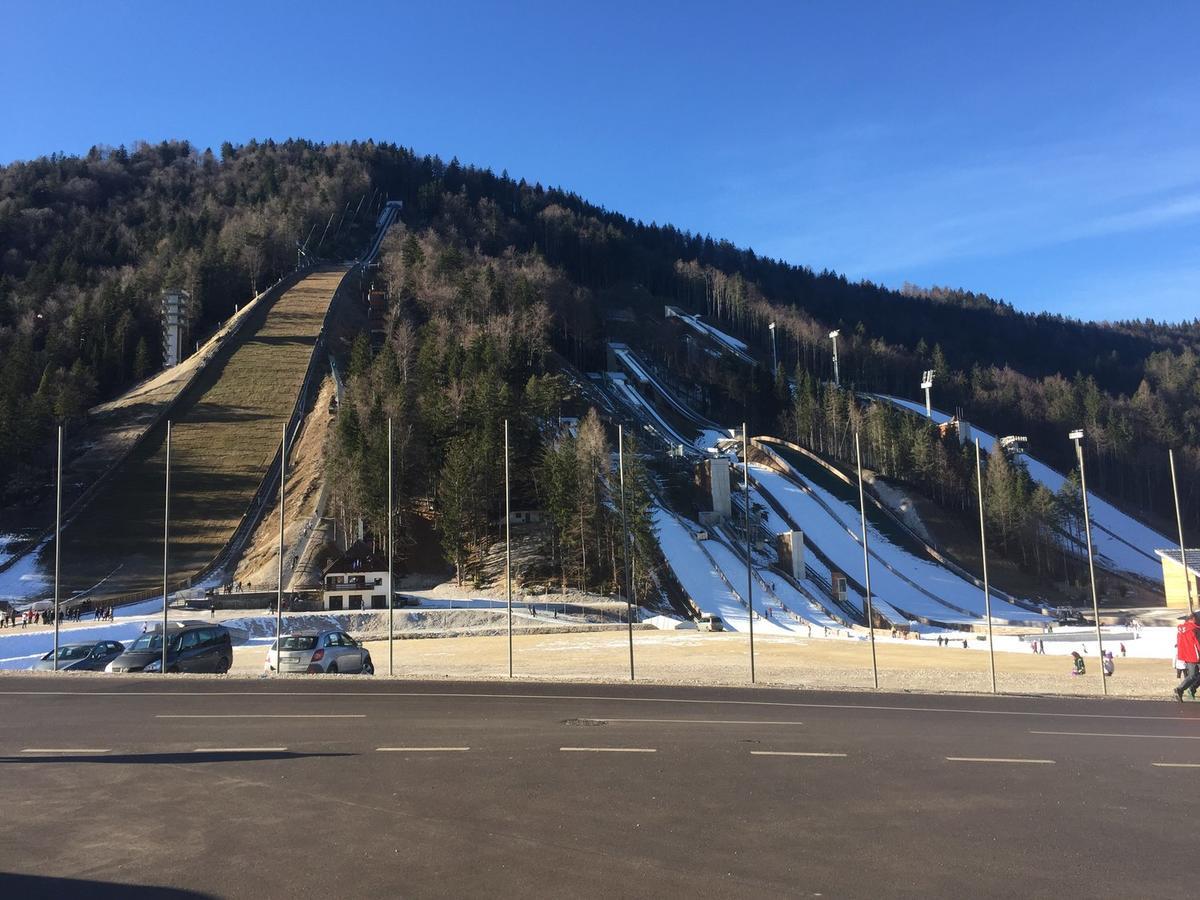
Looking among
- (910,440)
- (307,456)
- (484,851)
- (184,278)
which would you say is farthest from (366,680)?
(184,278)

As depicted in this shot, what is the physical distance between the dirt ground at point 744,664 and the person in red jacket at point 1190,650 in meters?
2.05

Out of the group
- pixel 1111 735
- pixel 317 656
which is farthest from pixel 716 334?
pixel 1111 735

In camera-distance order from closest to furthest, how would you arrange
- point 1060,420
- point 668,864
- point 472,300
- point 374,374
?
1. point 668,864
2. point 374,374
3. point 472,300
4. point 1060,420

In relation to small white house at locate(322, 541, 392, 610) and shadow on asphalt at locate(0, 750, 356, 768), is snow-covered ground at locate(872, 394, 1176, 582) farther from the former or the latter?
shadow on asphalt at locate(0, 750, 356, 768)

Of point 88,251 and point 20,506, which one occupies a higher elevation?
point 88,251

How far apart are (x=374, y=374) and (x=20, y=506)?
2919cm

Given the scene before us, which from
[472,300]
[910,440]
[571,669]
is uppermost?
[472,300]

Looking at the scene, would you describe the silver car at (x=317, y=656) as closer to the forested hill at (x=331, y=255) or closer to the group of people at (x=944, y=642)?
the group of people at (x=944, y=642)

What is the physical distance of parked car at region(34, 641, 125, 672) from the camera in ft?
79.8

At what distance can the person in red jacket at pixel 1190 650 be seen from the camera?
15.2 meters

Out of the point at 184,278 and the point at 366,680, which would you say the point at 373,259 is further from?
the point at 366,680

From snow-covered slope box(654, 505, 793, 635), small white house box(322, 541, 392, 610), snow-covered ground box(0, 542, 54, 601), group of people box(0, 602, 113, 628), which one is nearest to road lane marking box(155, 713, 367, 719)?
small white house box(322, 541, 392, 610)

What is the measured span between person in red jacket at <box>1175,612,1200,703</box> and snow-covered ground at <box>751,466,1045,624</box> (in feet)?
136

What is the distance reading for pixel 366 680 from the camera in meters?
19.1
